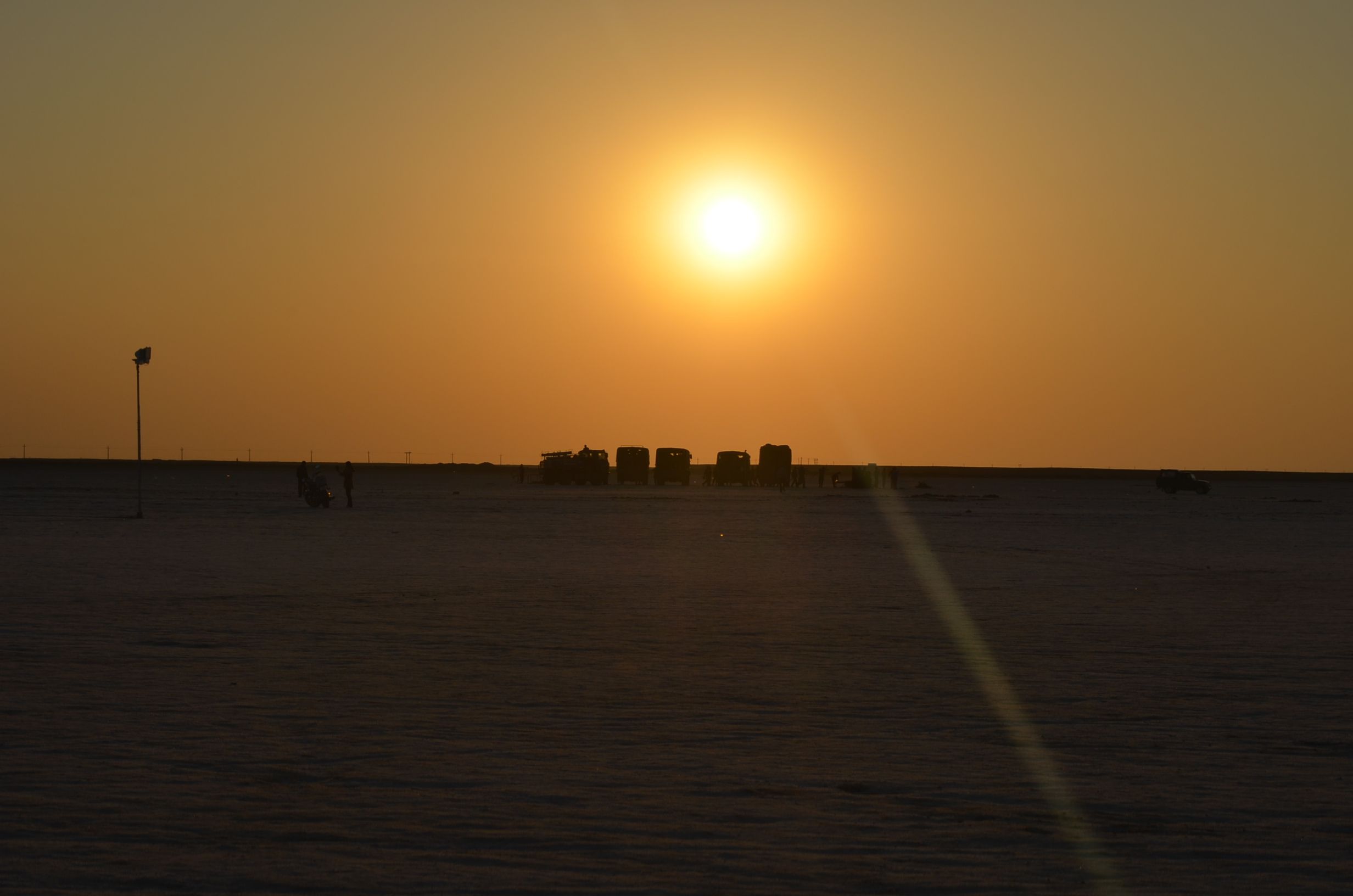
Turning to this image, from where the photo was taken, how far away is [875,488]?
109 m

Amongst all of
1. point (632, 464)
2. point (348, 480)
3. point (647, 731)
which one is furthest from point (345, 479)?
point (632, 464)

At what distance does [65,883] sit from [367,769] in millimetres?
2621

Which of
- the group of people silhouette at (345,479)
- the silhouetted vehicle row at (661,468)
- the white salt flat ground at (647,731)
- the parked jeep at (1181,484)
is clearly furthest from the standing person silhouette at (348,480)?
the parked jeep at (1181,484)

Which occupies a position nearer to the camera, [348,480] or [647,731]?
[647,731]

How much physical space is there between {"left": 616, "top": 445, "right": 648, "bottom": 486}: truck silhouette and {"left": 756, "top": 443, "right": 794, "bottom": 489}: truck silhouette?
879 cm

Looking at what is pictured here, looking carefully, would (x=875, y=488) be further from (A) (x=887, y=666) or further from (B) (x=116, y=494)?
(A) (x=887, y=666)

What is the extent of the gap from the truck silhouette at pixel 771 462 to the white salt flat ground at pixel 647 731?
3389 inches

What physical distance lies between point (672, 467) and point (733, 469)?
499 centimetres

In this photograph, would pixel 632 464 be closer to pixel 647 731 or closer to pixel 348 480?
pixel 348 480

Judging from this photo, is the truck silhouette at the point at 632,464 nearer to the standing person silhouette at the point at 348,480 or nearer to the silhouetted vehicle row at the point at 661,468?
the silhouetted vehicle row at the point at 661,468

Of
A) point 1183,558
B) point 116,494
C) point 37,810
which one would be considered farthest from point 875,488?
point 37,810

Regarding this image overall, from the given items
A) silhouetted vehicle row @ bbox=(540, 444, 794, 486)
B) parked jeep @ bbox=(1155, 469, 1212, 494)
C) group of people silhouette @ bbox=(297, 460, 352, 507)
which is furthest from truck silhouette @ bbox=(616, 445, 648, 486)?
group of people silhouette @ bbox=(297, 460, 352, 507)

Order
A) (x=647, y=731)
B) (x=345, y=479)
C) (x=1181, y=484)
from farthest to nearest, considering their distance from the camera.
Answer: (x=1181, y=484) → (x=345, y=479) → (x=647, y=731)

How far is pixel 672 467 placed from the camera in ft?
371
